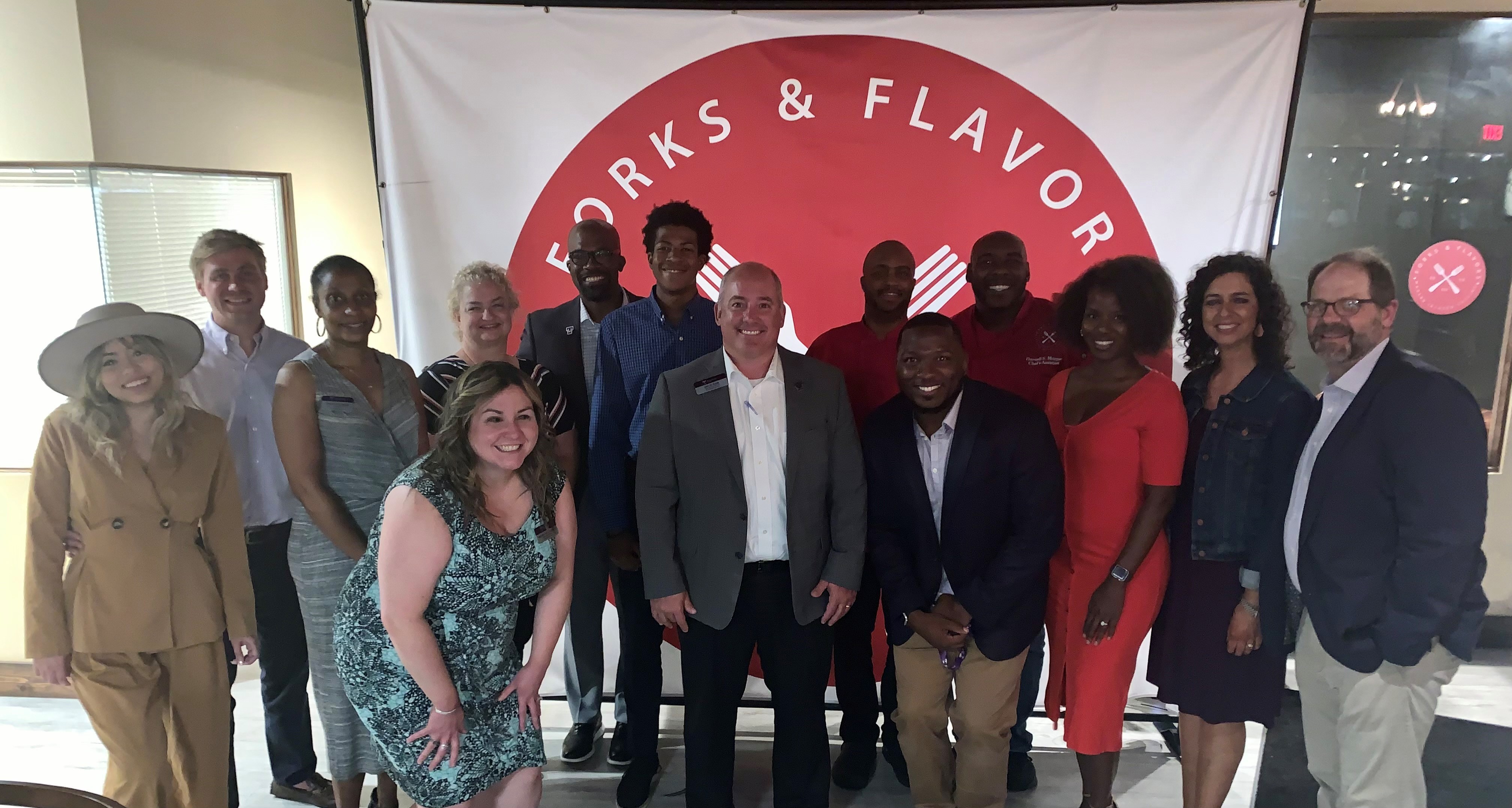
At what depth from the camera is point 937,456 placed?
2307 millimetres

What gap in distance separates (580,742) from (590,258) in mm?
1840

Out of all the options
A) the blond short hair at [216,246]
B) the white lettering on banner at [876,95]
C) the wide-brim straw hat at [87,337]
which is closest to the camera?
the wide-brim straw hat at [87,337]

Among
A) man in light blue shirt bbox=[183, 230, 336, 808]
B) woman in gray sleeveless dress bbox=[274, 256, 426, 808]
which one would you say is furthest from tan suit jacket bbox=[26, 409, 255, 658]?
man in light blue shirt bbox=[183, 230, 336, 808]

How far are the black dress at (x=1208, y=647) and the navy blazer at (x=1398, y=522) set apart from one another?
0.21 metres

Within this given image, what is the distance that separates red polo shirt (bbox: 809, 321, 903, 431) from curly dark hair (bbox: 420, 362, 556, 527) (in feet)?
3.42

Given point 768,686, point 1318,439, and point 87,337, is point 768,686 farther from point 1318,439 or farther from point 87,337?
point 87,337

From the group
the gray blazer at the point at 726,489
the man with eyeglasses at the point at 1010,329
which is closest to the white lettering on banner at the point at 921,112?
the man with eyeglasses at the point at 1010,329

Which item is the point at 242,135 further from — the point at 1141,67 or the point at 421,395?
the point at 1141,67

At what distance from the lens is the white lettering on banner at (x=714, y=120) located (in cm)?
321

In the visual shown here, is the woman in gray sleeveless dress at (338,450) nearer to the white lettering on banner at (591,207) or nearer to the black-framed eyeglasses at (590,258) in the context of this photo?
the black-framed eyeglasses at (590,258)

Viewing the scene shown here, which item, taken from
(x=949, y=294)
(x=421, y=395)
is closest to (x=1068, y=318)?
(x=949, y=294)

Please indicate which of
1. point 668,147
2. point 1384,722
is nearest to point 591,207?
point 668,147

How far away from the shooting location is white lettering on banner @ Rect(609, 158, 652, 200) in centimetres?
325

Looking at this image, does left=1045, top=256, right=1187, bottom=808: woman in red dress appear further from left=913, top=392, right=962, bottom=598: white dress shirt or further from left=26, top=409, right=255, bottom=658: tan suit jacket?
left=26, top=409, right=255, bottom=658: tan suit jacket
